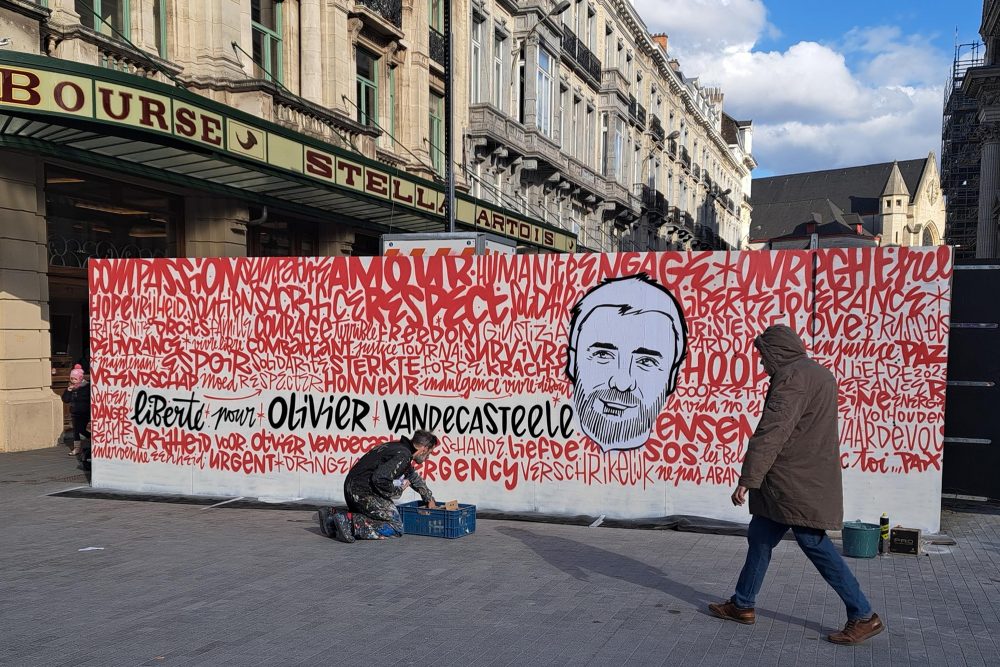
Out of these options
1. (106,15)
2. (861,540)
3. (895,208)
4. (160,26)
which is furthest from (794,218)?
(861,540)

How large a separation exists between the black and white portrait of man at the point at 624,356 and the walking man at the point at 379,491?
1.59m

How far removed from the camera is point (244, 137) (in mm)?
13656

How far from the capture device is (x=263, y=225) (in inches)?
727

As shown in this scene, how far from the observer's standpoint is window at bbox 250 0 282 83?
1772 centimetres

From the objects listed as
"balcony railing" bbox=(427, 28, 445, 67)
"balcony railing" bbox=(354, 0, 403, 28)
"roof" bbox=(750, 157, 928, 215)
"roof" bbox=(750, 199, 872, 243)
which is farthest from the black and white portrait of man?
"roof" bbox=(750, 157, 928, 215)

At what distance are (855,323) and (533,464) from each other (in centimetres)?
311

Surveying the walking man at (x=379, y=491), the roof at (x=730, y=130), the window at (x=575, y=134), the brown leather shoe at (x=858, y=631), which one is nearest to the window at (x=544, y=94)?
the window at (x=575, y=134)

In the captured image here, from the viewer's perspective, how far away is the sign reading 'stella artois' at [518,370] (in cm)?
734

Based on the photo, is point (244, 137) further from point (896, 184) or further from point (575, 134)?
point (896, 184)

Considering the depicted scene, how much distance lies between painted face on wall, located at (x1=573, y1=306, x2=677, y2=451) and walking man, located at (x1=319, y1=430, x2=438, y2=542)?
1.57 m

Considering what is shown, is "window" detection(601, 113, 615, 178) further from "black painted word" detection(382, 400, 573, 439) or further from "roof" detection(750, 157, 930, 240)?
"roof" detection(750, 157, 930, 240)

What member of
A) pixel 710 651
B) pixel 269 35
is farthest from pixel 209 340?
pixel 269 35

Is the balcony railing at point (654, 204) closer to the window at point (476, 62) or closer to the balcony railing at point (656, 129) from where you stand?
the balcony railing at point (656, 129)

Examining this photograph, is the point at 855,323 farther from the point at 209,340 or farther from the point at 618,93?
the point at 618,93
